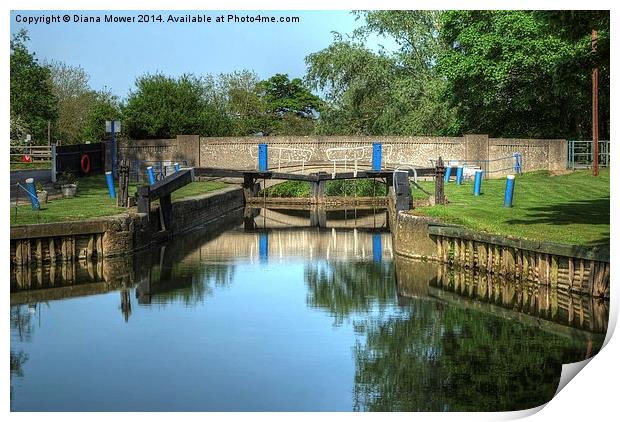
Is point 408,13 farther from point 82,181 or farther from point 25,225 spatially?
point 25,225

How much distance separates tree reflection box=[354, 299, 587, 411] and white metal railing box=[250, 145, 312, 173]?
29.8 metres

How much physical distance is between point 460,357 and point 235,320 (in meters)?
4.35

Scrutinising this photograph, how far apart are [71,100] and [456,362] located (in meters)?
43.1

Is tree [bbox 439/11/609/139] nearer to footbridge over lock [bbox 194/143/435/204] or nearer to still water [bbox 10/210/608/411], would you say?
footbridge over lock [bbox 194/143/435/204]

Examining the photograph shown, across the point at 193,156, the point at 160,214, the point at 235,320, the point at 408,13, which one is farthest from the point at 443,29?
the point at 235,320

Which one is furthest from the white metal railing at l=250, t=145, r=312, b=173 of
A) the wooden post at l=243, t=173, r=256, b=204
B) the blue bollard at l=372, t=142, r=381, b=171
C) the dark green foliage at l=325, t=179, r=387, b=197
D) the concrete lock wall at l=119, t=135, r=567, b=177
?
the blue bollard at l=372, t=142, r=381, b=171

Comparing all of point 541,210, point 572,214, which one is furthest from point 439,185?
point 572,214

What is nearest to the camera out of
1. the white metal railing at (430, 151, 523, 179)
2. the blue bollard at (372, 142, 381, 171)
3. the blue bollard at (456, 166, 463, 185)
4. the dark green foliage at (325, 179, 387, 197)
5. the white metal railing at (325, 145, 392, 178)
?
the blue bollard at (456, 166, 463, 185)

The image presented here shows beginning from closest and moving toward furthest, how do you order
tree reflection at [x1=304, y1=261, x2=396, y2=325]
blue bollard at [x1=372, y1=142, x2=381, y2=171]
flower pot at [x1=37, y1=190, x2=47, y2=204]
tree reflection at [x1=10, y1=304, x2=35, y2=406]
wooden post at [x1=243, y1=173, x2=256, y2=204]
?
tree reflection at [x1=10, y1=304, x2=35, y2=406] → tree reflection at [x1=304, y1=261, x2=396, y2=325] → flower pot at [x1=37, y1=190, x2=47, y2=204] → blue bollard at [x1=372, y1=142, x2=381, y2=171] → wooden post at [x1=243, y1=173, x2=256, y2=204]

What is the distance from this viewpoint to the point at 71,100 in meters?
56.8

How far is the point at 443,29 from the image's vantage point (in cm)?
4609

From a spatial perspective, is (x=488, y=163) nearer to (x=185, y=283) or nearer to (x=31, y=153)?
(x=31, y=153)

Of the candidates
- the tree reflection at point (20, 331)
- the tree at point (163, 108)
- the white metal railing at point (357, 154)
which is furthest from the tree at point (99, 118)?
the tree reflection at point (20, 331)

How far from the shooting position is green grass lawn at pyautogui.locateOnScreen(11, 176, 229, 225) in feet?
84.9
